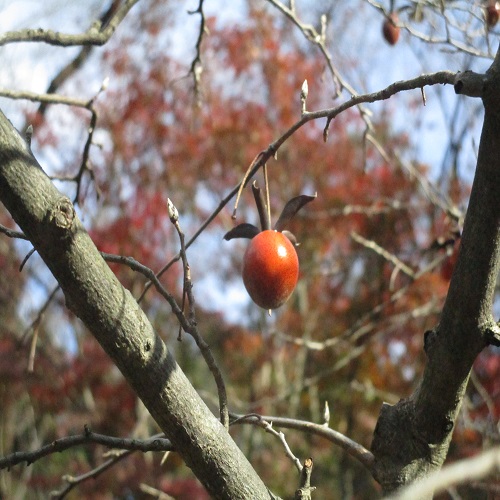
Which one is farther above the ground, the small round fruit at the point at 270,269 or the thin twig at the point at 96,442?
the small round fruit at the point at 270,269

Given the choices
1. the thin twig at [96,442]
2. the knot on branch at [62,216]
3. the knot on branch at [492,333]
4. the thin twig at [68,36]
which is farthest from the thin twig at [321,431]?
the thin twig at [68,36]

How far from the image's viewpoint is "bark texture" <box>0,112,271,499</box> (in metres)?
0.78

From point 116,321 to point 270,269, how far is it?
35 centimetres

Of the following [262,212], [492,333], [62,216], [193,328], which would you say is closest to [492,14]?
[262,212]

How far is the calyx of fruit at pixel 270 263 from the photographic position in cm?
112

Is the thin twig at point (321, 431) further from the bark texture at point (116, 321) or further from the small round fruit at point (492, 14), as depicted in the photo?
the small round fruit at point (492, 14)

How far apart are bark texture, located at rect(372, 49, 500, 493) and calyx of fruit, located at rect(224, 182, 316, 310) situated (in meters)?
0.24

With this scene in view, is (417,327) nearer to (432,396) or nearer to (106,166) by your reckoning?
(106,166)

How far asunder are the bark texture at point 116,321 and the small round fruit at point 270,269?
283 mm

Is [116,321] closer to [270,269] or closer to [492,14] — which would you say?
[270,269]

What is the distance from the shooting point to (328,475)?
4.13 meters

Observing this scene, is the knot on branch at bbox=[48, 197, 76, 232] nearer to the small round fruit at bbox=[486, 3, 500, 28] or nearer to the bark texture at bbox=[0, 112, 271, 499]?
the bark texture at bbox=[0, 112, 271, 499]

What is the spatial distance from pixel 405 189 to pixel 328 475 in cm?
168

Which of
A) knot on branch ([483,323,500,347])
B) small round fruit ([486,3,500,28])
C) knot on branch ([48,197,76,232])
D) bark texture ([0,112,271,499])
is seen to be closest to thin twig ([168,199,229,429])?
bark texture ([0,112,271,499])
